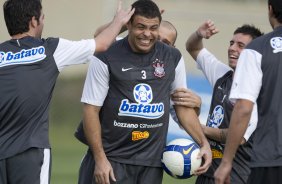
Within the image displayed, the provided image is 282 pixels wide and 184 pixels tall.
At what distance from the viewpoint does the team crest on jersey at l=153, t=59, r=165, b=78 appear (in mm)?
7151

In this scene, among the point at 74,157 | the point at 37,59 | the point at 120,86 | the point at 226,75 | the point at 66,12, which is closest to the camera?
the point at 37,59

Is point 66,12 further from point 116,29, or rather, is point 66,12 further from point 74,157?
point 116,29

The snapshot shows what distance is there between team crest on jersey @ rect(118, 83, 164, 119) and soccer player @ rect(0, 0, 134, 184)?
652 mm

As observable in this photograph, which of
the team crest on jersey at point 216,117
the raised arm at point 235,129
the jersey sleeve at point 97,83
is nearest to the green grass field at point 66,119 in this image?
the team crest on jersey at point 216,117

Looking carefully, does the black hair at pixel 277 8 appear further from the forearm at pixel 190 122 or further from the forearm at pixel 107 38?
the forearm at pixel 190 122

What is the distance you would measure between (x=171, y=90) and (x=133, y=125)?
48 cm

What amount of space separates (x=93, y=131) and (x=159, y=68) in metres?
0.72

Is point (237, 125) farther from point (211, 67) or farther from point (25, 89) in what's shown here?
point (211, 67)

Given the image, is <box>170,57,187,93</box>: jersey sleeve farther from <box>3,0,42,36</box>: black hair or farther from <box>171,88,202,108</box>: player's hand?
<box>3,0,42,36</box>: black hair

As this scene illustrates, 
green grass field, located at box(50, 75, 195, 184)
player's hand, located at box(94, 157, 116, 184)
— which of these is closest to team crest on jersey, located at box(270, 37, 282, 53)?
player's hand, located at box(94, 157, 116, 184)

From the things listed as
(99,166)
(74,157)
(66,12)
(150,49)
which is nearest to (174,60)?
(150,49)

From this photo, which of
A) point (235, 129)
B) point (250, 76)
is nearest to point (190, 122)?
point (235, 129)

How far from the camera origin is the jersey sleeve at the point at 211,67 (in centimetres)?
772

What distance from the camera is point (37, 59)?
662cm
